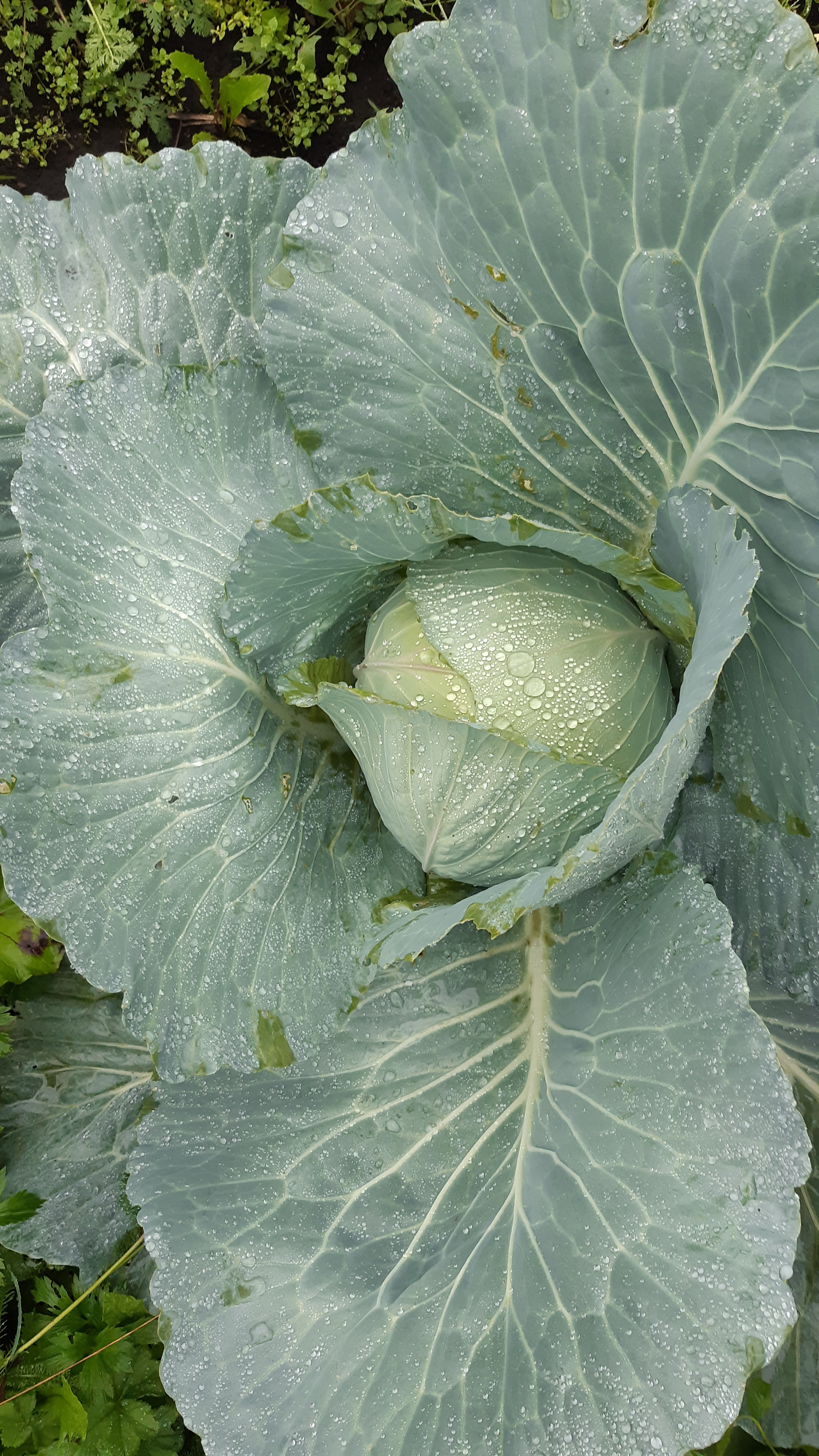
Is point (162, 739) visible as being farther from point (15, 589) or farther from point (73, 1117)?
point (73, 1117)

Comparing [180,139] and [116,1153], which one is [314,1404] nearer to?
[116,1153]

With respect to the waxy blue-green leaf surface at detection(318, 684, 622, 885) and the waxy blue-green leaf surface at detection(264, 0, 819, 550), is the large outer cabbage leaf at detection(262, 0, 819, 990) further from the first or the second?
the waxy blue-green leaf surface at detection(318, 684, 622, 885)

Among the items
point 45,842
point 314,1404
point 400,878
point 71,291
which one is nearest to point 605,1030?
point 400,878

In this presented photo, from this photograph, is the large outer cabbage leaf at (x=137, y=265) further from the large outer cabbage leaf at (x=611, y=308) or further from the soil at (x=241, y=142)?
the soil at (x=241, y=142)

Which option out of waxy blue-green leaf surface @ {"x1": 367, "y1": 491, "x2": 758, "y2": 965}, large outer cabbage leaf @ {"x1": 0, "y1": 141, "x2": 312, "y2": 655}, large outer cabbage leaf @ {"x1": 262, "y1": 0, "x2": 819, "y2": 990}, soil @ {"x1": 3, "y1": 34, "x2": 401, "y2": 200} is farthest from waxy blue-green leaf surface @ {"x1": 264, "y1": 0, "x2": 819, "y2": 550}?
soil @ {"x1": 3, "y1": 34, "x2": 401, "y2": 200}

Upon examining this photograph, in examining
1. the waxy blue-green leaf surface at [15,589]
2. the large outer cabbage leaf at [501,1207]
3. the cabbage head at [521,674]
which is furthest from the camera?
the waxy blue-green leaf surface at [15,589]

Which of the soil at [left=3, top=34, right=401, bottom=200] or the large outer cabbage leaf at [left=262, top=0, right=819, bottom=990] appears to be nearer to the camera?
the large outer cabbage leaf at [left=262, top=0, right=819, bottom=990]

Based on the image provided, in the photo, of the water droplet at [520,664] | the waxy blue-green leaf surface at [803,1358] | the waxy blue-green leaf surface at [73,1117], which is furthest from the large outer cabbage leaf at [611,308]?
the waxy blue-green leaf surface at [73,1117]
